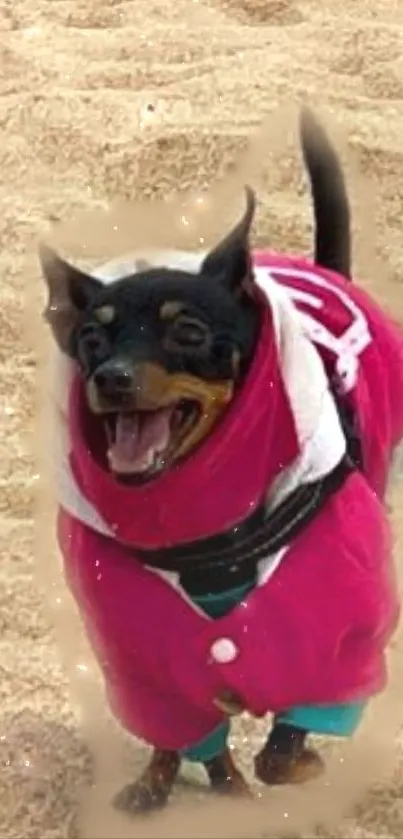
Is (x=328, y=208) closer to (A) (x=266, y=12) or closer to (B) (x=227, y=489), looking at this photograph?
(B) (x=227, y=489)

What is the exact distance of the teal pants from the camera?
97 centimetres

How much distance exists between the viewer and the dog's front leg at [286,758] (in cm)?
107

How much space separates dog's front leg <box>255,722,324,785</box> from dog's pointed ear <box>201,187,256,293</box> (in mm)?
281

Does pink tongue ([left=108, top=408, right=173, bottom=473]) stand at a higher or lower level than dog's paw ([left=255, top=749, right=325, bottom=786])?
higher

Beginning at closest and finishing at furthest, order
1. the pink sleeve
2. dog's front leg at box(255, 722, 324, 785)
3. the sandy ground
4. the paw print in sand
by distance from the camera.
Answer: the pink sleeve < dog's front leg at box(255, 722, 324, 785) < the sandy ground < the paw print in sand

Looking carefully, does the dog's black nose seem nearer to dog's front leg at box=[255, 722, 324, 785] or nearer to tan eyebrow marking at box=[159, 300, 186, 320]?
tan eyebrow marking at box=[159, 300, 186, 320]

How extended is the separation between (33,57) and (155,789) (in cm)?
93

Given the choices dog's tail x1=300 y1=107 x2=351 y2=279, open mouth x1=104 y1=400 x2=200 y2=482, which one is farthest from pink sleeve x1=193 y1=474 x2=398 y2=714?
dog's tail x1=300 y1=107 x2=351 y2=279

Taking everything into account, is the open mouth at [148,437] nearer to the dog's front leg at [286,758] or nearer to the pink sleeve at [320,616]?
the pink sleeve at [320,616]

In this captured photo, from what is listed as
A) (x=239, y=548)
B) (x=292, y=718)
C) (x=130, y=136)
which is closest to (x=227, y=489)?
Result: (x=239, y=548)

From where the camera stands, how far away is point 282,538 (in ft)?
3.15

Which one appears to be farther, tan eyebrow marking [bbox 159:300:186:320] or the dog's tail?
the dog's tail

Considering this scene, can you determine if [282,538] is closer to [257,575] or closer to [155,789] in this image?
[257,575]

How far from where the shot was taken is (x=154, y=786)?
1.12 meters
